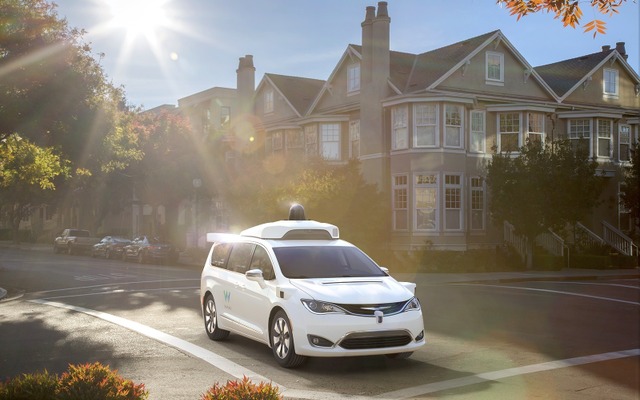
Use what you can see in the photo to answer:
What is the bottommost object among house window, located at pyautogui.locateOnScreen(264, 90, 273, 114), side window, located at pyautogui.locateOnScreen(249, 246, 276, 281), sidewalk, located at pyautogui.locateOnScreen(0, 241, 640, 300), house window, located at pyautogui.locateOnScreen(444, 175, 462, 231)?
sidewalk, located at pyautogui.locateOnScreen(0, 241, 640, 300)

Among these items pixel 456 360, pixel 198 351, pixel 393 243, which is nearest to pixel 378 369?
pixel 456 360

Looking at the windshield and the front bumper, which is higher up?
the windshield

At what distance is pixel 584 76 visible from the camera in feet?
128

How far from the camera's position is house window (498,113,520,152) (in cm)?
3572

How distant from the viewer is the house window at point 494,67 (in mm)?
36688

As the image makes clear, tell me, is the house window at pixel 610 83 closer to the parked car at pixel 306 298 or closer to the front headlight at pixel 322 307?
the parked car at pixel 306 298

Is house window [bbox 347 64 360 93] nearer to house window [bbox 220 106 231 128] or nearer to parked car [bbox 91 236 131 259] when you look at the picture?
parked car [bbox 91 236 131 259]

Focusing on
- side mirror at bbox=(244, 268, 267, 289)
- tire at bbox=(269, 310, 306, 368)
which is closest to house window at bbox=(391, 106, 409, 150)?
side mirror at bbox=(244, 268, 267, 289)

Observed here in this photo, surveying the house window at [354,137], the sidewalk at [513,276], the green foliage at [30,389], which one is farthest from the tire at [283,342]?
the house window at [354,137]

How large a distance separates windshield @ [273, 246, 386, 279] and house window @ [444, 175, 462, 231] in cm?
2345

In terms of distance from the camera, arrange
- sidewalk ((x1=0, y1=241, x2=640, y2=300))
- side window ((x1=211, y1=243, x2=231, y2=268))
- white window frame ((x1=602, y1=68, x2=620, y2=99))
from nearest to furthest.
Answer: side window ((x1=211, y1=243, x2=231, y2=268))
sidewalk ((x1=0, y1=241, x2=640, y2=300))
white window frame ((x1=602, y1=68, x2=620, y2=99))

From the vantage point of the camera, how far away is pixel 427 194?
33969mm

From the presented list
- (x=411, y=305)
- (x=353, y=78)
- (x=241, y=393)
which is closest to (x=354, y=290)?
(x=411, y=305)

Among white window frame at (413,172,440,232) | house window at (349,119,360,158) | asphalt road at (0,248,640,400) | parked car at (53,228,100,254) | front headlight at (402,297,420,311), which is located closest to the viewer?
asphalt road at (0,248,640,400)
